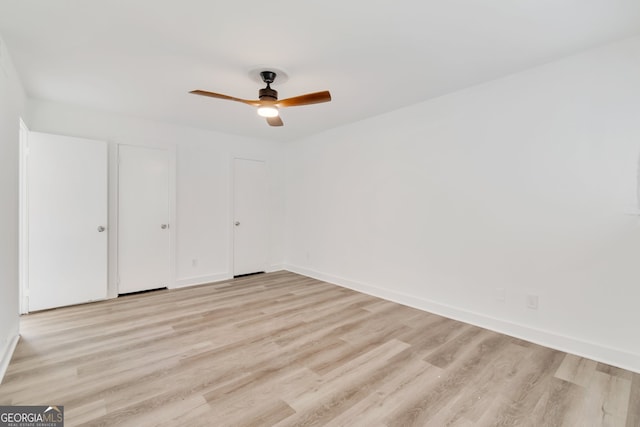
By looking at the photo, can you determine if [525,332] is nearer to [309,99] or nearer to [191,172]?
[309,99]

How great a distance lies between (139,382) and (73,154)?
9.60 feet

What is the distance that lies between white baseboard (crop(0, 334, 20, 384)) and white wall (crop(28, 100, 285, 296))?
4.47 feet

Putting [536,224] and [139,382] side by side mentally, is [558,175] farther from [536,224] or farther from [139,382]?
[139,382]

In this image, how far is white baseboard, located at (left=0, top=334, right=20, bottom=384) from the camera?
196cm

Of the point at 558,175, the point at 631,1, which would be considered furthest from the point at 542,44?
the point at 558,175

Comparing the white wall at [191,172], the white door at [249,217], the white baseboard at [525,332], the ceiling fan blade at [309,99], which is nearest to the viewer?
the white baseboard at [525,332]

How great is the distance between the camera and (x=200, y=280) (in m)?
4.42

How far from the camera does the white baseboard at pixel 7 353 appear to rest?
1.96m

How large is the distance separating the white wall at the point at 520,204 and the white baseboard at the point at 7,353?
3478 mm

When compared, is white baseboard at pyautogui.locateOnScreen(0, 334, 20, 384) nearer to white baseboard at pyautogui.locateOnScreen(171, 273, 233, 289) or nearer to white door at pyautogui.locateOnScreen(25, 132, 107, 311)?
white door at pyautogui.locateOnScreen(25, 132, 107, 311)

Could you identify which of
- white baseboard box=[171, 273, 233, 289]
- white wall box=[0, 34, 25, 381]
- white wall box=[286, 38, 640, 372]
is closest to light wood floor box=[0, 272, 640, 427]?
white wall box=[0, 34, 25, 381]

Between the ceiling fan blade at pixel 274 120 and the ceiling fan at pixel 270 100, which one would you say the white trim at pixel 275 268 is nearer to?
the ceiling fan blade at pixel 274 120

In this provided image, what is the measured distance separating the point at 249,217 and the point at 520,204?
394 cm

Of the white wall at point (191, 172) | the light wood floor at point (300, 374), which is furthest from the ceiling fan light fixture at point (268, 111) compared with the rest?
the white wall at point (191, 172)
